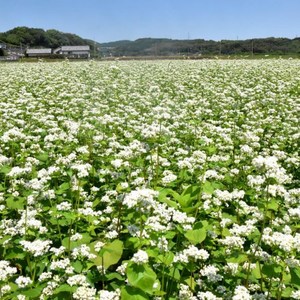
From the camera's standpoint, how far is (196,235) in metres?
3.04

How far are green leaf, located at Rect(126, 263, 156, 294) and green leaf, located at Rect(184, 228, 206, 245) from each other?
59cm

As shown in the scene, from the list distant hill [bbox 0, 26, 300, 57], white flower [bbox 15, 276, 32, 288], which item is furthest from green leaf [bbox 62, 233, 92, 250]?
distant hill [bbox 0, 26, 300, 57]

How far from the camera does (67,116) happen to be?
966cm

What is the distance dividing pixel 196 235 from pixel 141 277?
0.75m

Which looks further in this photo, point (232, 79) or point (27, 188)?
point (232, 79)

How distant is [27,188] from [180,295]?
6.74ft

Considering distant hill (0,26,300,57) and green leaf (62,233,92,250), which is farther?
distant hill (0,26,300,57)

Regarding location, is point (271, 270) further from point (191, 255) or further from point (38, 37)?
point (38, 37)

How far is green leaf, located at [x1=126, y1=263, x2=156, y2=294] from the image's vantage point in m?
2.39

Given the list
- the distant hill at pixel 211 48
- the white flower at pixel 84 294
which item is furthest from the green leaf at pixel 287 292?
the distant hill at pixel 211 48

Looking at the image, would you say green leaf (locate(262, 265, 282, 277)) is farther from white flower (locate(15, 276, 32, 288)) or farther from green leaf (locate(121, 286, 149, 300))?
white flower (locate(15, 276, 32, 288))

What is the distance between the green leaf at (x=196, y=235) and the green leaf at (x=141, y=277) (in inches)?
23.2

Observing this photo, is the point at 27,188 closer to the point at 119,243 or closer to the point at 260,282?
the point at 119,243

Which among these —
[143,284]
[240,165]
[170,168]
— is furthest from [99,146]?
[143,284]
